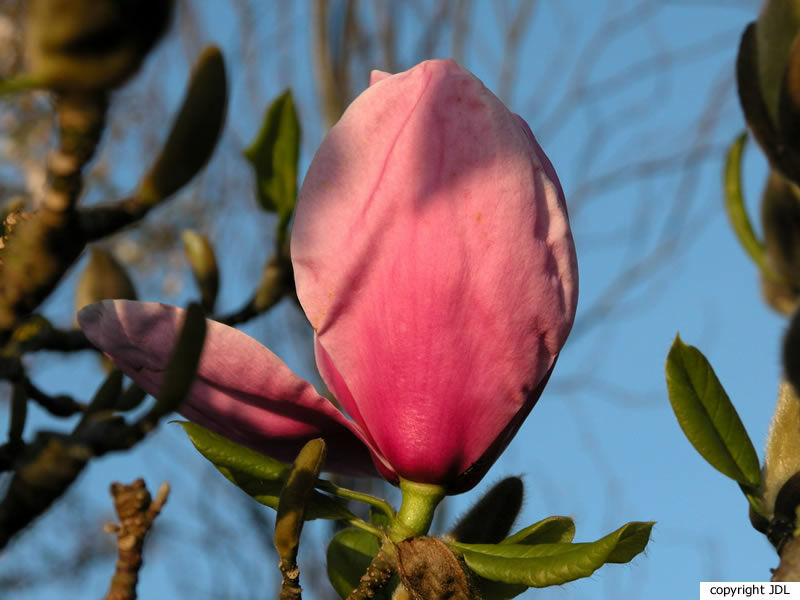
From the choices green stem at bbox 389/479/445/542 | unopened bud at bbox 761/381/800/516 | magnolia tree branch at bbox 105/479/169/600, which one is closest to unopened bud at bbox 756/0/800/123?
unopened bud at bbox 761/381/800/516

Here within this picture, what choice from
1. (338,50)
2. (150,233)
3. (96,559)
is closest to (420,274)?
(338,50)

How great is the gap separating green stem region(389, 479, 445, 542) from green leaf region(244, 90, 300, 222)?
12.5 inches

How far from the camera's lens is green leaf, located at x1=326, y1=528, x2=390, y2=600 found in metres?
0.53

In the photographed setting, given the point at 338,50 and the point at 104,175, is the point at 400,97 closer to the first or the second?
the point at 338,50

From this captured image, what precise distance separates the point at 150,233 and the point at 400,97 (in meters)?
4.28

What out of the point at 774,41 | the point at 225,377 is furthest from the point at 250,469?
the point at 774,41

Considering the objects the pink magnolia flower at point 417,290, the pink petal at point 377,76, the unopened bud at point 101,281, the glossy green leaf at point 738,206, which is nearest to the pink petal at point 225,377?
the pink magnolia flower at point 417,290

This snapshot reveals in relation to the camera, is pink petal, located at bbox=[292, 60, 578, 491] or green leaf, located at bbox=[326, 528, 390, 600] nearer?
pink petal, located at bbox=[292, 60, 578, 491]

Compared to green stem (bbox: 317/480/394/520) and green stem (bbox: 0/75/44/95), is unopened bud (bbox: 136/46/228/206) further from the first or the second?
green stem (bbox: 317/480/394/520)

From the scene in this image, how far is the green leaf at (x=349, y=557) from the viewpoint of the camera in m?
0.53

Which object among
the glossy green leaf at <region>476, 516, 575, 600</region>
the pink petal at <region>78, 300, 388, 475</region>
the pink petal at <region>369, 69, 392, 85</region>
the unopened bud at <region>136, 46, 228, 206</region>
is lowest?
the glossy green leaf at <region>476, 516, 575, 600</region>

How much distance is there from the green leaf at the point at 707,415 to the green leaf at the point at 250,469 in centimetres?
16

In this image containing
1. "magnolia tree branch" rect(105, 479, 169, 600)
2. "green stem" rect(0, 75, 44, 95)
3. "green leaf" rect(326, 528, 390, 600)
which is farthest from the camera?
"green leaf" rect(326, 528, 390, 600)

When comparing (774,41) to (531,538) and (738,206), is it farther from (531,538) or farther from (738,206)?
(531,538)
